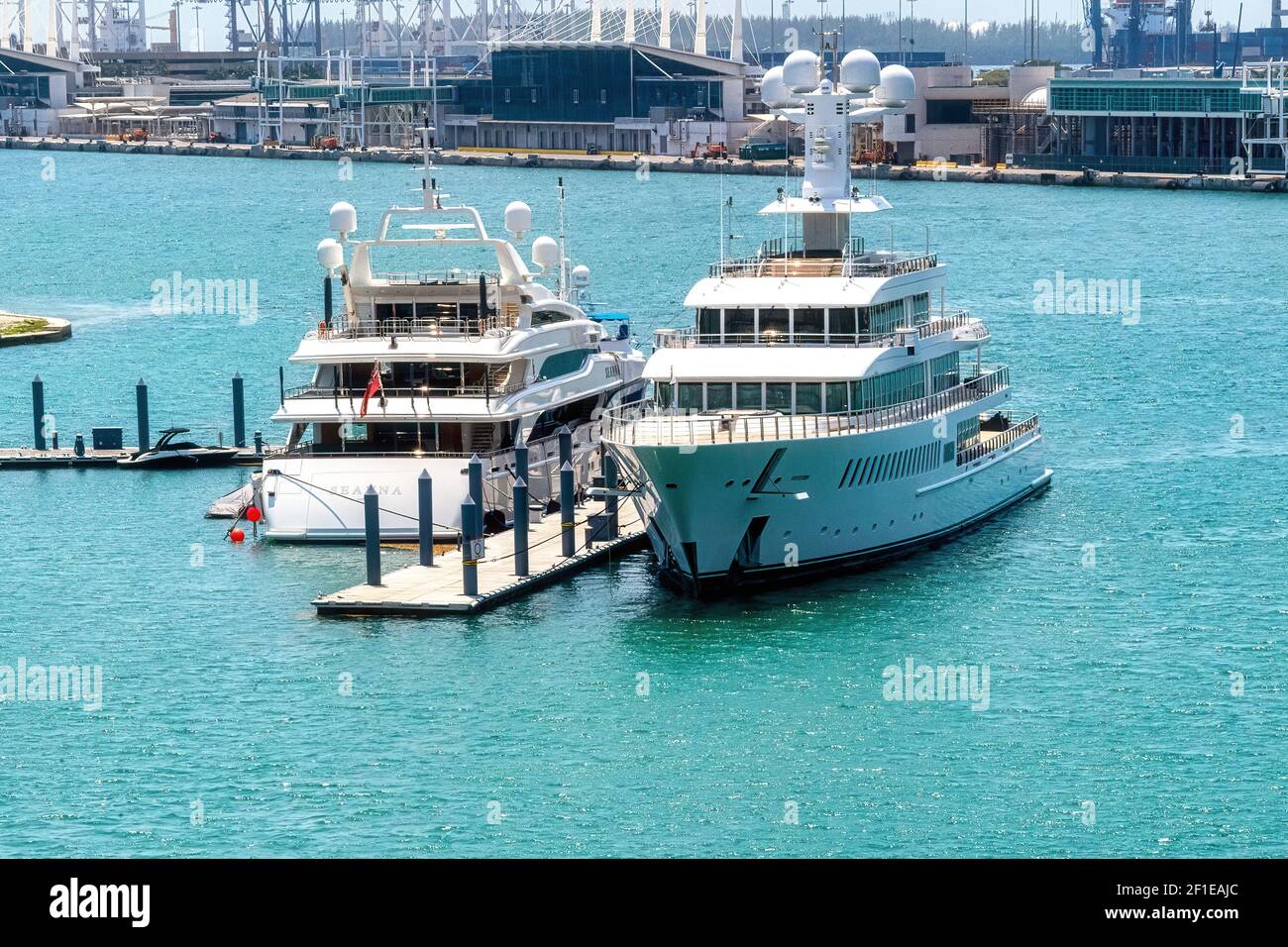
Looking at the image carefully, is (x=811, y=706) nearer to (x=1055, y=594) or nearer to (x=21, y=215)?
(x=1055, y=594)

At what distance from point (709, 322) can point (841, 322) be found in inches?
115

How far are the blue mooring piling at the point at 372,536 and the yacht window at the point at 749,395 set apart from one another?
26.2 feet

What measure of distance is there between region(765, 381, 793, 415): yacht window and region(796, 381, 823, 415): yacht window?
17 centimetres

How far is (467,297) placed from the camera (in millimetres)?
52469

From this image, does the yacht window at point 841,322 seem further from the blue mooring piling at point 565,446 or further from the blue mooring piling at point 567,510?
the blue mooring piling at point 567,510

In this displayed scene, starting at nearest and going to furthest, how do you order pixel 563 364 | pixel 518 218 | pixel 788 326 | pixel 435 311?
1. pixel 788 326
2. pixel 435 311
3. pixel 563 364
4. pixel 518 218

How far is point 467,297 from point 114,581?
11578mm

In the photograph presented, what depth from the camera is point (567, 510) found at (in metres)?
45.3

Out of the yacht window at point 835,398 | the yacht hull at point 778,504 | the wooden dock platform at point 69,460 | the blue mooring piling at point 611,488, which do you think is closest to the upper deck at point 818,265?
the yacht window at point 835,398

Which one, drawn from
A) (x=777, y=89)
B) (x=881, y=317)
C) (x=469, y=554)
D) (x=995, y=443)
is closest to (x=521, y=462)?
(x=469, y=554)

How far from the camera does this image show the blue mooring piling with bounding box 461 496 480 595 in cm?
4184

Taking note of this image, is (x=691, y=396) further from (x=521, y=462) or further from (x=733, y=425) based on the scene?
(x=521, y=462)

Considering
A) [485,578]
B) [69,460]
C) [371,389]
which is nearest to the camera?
[485,578]
